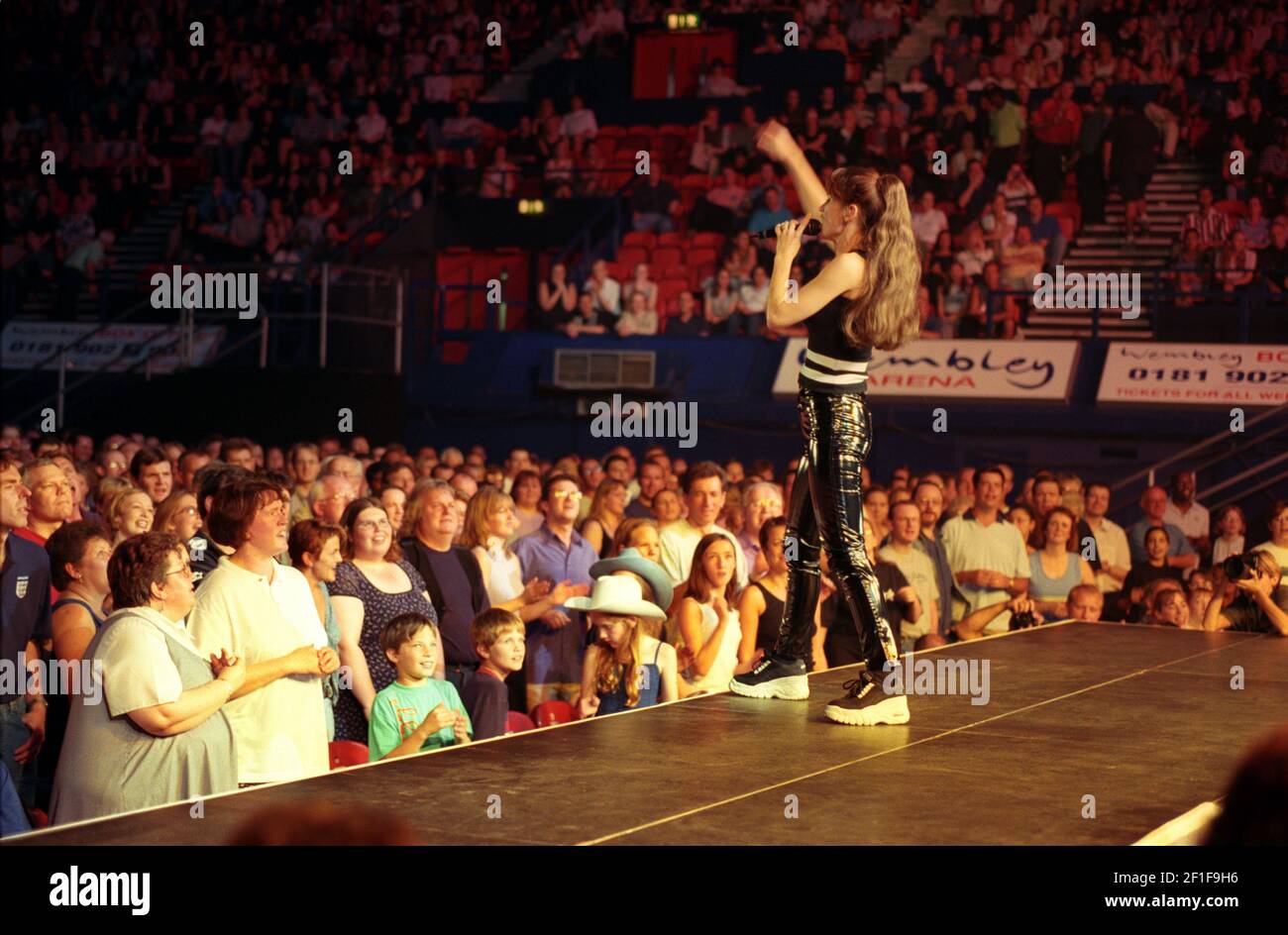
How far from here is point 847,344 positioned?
17.0 feet

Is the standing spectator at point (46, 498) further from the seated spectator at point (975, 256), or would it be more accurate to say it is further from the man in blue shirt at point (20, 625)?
the seated spectator at point (975, 256)

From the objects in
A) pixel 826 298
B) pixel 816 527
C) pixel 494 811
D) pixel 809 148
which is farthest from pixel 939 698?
pixel 809 148

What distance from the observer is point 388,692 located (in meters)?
5.71

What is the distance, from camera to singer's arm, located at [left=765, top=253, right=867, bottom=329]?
5.02 m

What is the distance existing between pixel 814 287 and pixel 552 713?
2.37 metres

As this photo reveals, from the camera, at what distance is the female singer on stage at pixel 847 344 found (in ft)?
16.7

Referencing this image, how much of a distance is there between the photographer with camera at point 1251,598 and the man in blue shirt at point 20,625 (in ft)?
16.3

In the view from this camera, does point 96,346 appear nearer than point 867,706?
No

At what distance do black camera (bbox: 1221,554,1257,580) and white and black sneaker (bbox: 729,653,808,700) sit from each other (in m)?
2.78

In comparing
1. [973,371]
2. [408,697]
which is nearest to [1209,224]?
[973,371]

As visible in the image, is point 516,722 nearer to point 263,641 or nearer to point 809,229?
point 263,641

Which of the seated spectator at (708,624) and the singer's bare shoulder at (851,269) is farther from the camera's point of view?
the seated spectator at (708,624)

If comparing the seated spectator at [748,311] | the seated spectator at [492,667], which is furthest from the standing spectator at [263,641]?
the seated spectator at [748,311]
